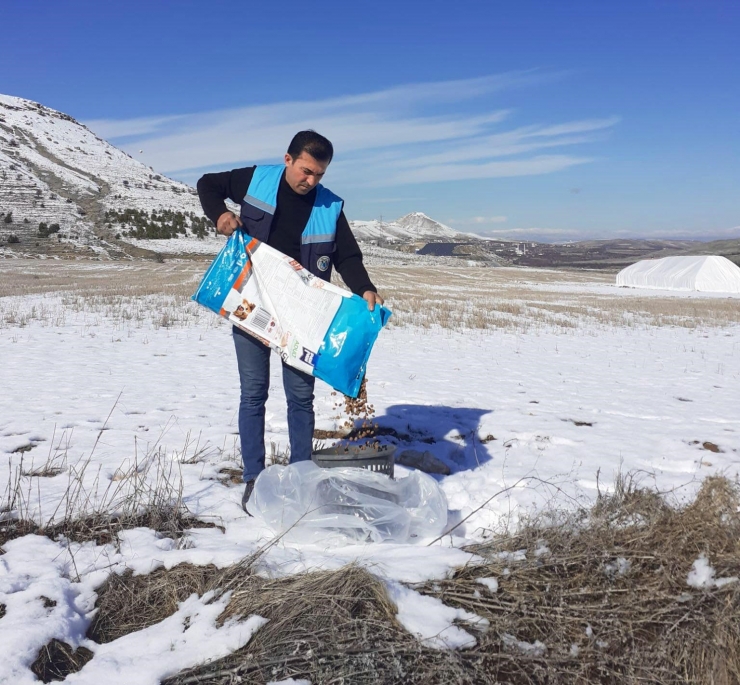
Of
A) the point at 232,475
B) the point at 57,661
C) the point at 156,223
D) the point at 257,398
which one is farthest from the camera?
the point at 156,223

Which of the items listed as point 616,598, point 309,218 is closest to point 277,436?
point 309,218

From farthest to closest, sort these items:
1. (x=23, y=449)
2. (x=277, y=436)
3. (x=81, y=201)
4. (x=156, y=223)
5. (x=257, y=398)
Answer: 1. (x=81, y=201)
2. (x=156, y=223)
3. (x=277, y=436)
4. (x=23, y=449)
5. (x=257, y=398)

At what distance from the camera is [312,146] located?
3.22m

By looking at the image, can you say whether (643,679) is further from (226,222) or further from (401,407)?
(401,407)

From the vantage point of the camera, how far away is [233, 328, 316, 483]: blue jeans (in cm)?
348

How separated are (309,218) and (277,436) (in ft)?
6.87

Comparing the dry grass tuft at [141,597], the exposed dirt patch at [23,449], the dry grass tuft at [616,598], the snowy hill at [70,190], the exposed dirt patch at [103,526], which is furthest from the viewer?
the snowy hill at [70,190]

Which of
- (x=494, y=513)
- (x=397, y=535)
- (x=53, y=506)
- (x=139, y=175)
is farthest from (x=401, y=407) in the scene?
(x=139, y=175)

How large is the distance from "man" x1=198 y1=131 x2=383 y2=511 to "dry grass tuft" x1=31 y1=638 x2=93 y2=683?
1310 mm

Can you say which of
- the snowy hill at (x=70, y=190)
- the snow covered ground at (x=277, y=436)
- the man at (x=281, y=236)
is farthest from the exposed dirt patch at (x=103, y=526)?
the snowy hill at (x=70, y=190)

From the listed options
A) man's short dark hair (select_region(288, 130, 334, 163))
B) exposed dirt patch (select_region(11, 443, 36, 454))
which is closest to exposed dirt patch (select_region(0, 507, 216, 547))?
exposed dirt patch (select_region(11, 443, 36, 454))

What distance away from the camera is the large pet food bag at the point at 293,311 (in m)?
3.39

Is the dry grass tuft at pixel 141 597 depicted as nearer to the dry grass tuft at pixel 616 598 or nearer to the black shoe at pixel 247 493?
the black shoe at pixel 247 493

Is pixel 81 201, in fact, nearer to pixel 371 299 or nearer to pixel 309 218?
pixel 309 218
